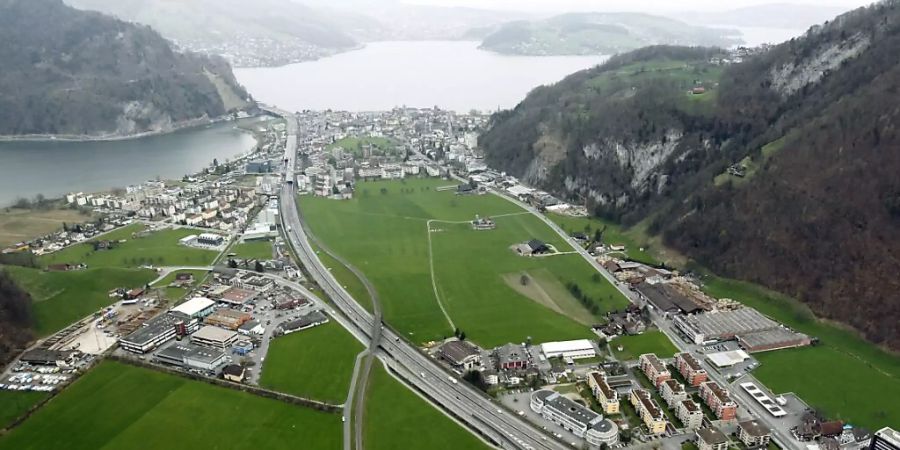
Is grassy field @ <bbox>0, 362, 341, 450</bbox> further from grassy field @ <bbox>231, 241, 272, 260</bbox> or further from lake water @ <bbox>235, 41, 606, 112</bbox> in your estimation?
lake water @ <bbox>235, 41, 606, 112</bbox>

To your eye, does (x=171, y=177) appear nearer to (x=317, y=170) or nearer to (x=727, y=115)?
(x=317, y=170)

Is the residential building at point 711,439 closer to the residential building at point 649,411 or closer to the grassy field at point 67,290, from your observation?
the residential building at point 649,411

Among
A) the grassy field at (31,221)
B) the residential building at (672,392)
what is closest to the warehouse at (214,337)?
the residential building at (672,392)

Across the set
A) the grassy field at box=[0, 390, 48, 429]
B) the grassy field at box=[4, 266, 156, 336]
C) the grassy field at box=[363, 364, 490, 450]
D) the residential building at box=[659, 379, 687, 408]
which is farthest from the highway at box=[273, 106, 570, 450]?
the grassy field at box=[0, 390, 48, 429]

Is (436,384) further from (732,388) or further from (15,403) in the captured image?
(15,403)

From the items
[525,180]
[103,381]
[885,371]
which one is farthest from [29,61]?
[885,371]

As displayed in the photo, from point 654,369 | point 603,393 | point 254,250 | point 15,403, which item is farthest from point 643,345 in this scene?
point 15,403
